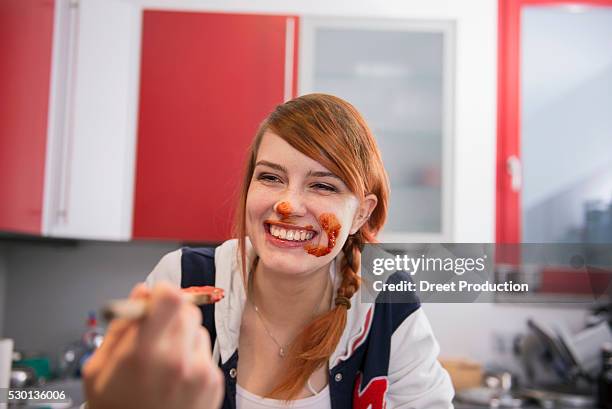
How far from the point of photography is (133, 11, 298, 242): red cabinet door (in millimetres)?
1735

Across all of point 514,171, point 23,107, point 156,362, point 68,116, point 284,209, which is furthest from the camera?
point 514,171

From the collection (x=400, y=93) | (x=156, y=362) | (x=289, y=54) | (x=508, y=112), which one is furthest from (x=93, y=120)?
(x=156, y=362)

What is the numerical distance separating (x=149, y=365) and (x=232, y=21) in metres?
1.44

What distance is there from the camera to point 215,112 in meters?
1.75

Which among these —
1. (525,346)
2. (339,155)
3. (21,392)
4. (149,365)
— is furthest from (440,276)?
(525,346)

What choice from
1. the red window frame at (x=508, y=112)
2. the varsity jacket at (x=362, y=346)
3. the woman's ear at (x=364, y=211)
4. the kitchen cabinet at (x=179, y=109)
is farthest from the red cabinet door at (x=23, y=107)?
the red window frame at (x=508, y=112)

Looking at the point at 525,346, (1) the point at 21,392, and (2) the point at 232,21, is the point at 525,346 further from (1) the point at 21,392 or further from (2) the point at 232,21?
(1) the point at 21,392

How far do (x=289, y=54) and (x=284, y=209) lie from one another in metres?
0.98

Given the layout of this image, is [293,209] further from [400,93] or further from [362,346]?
[400,93]

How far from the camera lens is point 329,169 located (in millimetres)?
875

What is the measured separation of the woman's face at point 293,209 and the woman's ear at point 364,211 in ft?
0.16

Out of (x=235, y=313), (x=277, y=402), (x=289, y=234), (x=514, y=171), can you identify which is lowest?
(x=277, y=402)

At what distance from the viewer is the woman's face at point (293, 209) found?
869 mm

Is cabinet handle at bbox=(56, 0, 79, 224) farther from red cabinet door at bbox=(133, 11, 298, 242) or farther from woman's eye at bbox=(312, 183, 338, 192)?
woman's eye at bbox=(312, 183, 338, 192)
